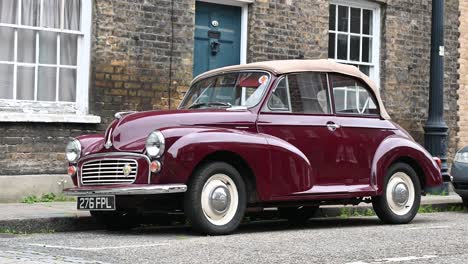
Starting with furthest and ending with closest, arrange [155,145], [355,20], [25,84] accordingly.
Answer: [355,20]
[25,84]
[155,145]

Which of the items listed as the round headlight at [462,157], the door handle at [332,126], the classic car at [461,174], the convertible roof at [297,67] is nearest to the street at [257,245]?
the door handle at [332,126]

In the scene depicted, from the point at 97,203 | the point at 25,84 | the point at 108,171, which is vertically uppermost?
the point at 25,84

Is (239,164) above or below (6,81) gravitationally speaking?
below

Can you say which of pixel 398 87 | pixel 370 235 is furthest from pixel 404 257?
pixel 398 87

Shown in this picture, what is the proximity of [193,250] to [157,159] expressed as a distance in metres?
1.27

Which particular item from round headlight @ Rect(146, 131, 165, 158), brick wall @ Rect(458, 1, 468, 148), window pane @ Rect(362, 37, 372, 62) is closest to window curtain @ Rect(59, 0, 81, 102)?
round headlight @ Rect(146, 131, 165, 158)

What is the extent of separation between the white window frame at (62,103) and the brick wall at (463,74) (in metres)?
8.00

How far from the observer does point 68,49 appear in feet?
39.3

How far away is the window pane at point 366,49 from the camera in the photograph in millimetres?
15453

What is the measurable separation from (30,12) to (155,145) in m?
4.35

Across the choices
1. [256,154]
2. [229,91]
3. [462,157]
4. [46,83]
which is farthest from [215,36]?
[256,154]

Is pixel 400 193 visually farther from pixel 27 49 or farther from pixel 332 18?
pixel 332 18

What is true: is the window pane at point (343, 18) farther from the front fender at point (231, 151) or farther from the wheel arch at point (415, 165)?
the front fender at point (231, 151)

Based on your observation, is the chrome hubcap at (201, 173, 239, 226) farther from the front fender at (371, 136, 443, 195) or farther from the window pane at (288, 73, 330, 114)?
the front fender at (371, 136, 443, 195)
